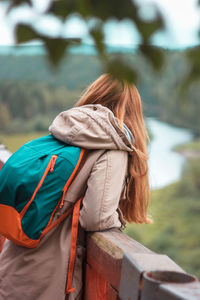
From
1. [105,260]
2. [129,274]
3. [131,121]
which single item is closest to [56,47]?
[129,274]

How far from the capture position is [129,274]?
1.05 meters

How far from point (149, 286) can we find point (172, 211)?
40.7 m

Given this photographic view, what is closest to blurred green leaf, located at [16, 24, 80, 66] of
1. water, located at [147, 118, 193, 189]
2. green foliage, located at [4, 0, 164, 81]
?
green foliage, located at [4, 0, 164, 81]

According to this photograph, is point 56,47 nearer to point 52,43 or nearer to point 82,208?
point 52,43

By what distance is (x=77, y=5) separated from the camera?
53 cm

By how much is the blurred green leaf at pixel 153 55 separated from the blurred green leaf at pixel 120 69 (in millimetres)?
23

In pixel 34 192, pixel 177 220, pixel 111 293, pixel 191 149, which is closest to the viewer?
pixel 111 293

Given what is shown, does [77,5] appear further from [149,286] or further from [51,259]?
[51,259]

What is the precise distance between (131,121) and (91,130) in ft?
1.13

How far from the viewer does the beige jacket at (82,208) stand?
5.00 feet

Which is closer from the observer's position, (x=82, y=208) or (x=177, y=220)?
(x=82, y=208)

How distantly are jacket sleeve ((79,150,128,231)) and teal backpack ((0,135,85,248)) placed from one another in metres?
0.06

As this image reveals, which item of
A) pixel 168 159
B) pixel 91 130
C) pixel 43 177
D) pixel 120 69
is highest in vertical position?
pixel 120 69

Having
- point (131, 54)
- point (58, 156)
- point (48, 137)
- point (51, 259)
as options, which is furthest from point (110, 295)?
point (131, 54)
